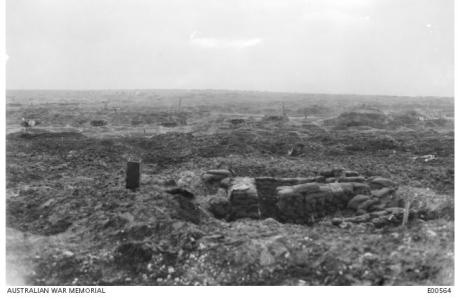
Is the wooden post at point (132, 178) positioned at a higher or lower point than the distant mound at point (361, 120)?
lower

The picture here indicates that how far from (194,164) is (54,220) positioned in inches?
207

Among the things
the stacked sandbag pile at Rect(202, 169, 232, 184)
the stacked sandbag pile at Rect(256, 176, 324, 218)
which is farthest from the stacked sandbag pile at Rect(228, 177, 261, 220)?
the stacked sandbag pile at Rect(202, 169, 232, 184)

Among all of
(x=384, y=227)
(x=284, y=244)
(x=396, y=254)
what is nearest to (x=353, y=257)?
(x=396, y=254)

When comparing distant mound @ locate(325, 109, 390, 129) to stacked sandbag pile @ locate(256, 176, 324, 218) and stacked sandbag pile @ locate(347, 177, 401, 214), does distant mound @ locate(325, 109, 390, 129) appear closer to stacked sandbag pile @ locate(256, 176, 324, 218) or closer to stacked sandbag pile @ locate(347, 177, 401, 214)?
stacked sandbag pile @ locate(256, 176, 324, 218)

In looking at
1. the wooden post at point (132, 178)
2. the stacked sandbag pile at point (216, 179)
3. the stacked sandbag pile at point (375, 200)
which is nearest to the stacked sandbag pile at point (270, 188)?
the stacked sandbag pile at point (216, 179)

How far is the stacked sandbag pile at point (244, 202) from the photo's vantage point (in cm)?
879

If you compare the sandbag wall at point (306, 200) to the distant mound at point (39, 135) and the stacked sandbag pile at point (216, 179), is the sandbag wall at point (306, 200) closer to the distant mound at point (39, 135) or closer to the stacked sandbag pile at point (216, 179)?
the stacked sandbag pile at point (216, 179)

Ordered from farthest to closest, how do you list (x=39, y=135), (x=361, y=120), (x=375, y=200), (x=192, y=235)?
(x=361, y=120) → (x=39, y=135) → (x=375, y=200) → (x=192, y=235)

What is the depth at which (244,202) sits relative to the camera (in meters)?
9.01

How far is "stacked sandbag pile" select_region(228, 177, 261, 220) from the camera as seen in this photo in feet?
28.8

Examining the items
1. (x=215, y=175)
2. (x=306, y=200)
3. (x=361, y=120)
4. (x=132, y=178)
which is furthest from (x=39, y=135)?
(x=361, y=120)

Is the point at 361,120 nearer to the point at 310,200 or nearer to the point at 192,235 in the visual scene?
the point at 310,200

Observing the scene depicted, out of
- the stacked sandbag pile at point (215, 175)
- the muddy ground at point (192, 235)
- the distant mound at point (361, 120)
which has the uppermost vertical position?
the distant mound at point (361, 120)

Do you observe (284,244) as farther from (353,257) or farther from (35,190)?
(35,190)
